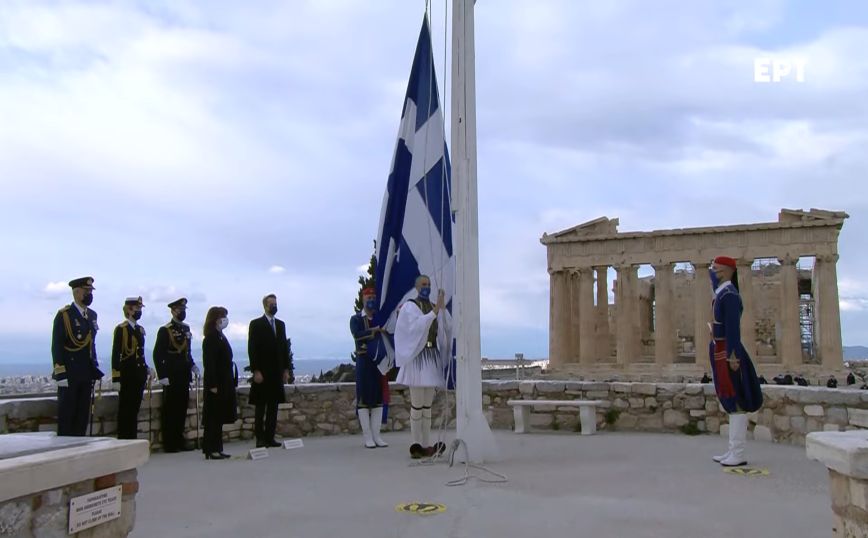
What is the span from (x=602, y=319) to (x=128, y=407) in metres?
35.2

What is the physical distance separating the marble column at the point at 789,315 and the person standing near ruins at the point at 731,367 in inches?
1184

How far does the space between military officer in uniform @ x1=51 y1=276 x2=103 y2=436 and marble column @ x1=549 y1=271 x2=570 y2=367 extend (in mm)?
32159

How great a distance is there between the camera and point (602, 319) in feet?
134

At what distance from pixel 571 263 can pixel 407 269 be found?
31623 mm

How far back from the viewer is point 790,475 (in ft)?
21.5

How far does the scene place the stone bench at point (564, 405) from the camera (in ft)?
32.3

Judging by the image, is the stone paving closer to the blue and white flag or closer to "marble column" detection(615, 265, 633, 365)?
the blue and white flag

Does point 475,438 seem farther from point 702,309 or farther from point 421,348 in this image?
point 702,309

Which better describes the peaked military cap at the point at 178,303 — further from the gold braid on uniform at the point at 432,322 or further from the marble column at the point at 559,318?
the marble column at the point at 559,318

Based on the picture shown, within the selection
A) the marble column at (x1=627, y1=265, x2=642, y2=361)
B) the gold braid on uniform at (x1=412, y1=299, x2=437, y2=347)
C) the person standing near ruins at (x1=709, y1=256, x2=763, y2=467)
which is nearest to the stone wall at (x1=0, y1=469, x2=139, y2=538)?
the gold braid on uniform at (x1=412, y1=299, x2=437, y2=347)

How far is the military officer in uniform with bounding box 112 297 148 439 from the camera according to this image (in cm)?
822

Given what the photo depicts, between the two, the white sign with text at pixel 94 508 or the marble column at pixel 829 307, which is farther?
the marble column at pixel 829 307

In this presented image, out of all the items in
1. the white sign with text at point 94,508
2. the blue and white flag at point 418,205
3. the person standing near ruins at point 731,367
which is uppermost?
the blue and white flag at point 418,205

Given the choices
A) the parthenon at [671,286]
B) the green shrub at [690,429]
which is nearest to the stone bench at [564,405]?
the green shrub at [690,429]
